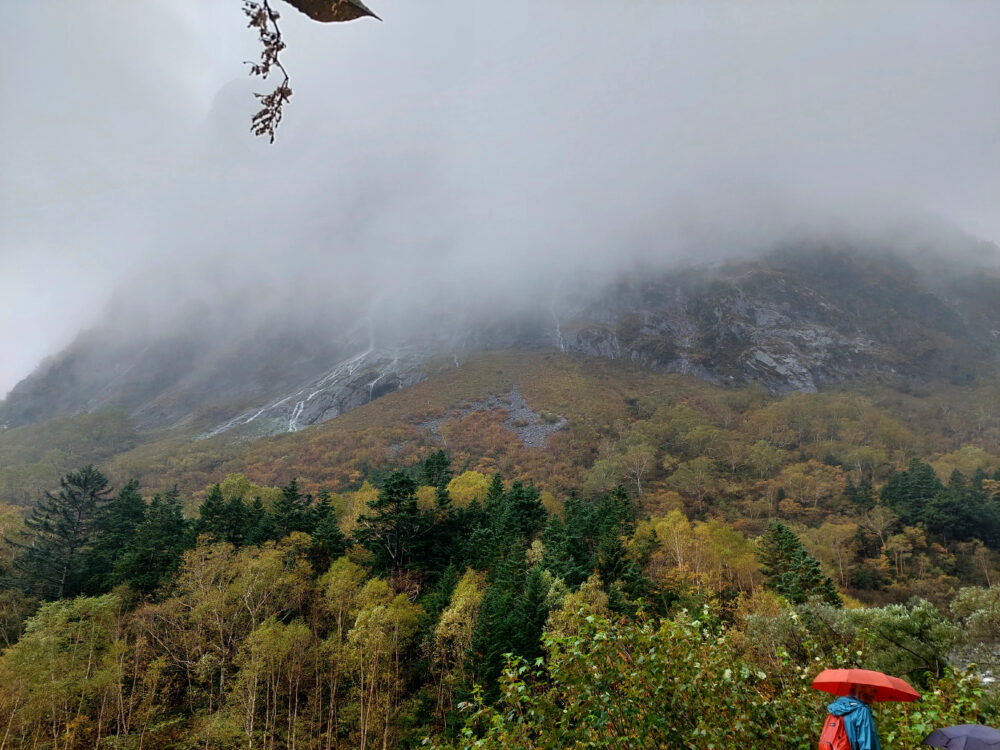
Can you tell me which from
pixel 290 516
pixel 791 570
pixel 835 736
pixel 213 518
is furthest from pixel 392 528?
pixel 835 736

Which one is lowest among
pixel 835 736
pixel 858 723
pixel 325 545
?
pixel 325 545

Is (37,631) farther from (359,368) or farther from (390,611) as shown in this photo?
(359,368)

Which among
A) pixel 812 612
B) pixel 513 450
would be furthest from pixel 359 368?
pixel 812 612

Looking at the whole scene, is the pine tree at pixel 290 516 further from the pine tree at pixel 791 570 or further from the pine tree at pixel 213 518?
the pine tree at pixel 791 570

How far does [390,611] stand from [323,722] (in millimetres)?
10210

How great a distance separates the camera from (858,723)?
557cm

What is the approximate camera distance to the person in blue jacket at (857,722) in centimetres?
546

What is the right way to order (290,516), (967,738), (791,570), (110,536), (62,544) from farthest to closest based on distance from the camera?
(110,536) → (62,544) → (290,516) → (791,570) → (967,738)

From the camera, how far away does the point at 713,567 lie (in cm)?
4856

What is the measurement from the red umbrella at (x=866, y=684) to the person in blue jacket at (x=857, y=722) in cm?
22

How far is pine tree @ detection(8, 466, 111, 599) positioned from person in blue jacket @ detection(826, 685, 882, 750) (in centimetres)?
6095

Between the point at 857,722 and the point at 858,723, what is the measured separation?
0.5 inches

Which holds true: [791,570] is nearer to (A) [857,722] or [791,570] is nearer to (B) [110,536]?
(A) [857,722]

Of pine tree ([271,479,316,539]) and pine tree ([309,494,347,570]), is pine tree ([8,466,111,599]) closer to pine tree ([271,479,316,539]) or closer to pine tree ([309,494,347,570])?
pine tree ([271,479,316,539])
